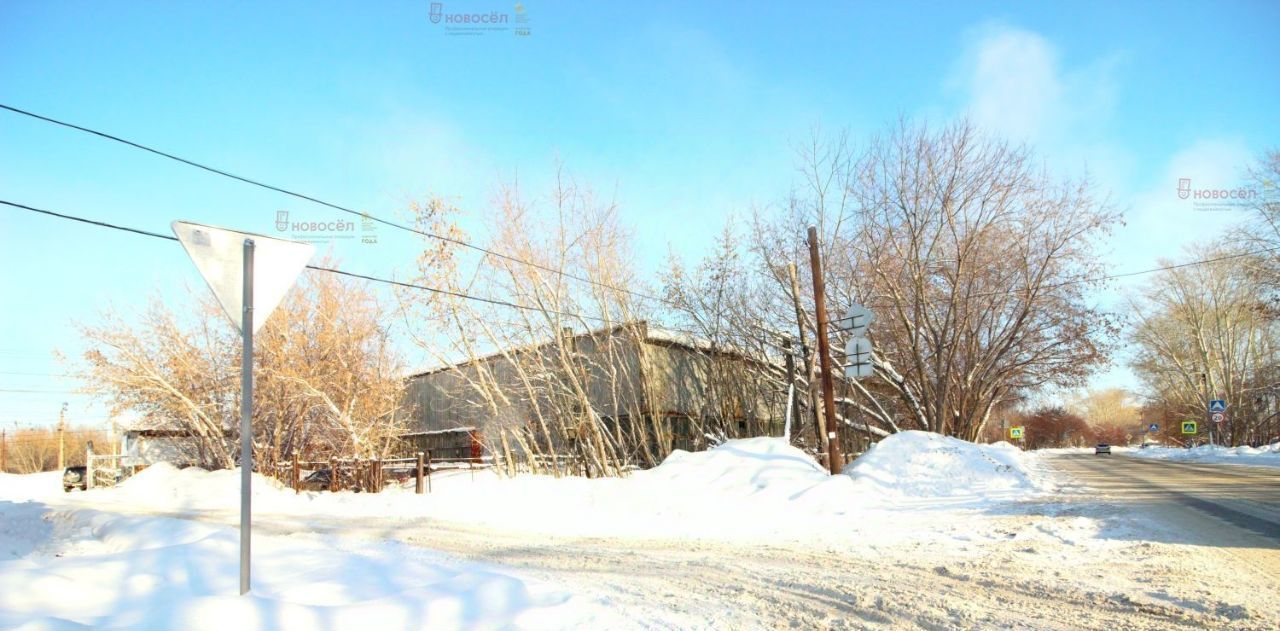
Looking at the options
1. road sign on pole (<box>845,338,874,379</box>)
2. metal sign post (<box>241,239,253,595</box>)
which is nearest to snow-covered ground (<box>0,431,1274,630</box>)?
metal sign post (<box>241,239,253,595</box>)

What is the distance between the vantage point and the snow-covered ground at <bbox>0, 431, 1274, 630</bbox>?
4578 mm

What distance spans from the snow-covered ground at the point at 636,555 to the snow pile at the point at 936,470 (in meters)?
0.05

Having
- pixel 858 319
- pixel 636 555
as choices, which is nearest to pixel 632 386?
pixel 858 319

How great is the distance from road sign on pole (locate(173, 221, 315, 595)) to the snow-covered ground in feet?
2.53

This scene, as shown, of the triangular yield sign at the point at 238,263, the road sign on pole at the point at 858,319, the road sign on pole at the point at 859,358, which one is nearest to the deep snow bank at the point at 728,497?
the road sign on pole at the point at 859,358

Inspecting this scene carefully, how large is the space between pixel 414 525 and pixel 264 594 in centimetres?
695

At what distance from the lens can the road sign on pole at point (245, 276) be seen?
14.4 feet

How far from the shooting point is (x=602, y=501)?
13719mm

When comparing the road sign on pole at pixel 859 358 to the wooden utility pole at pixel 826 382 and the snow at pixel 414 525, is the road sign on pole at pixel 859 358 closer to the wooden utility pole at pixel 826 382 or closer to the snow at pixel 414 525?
the wooden utility pole at pixel 826 382

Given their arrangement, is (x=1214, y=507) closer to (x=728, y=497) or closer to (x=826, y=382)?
(x=826, y=382)

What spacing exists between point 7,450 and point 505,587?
3738 inches

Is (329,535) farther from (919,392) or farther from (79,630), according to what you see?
(919,392)

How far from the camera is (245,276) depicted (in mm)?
4582

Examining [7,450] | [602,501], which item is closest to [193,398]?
[602,501]
